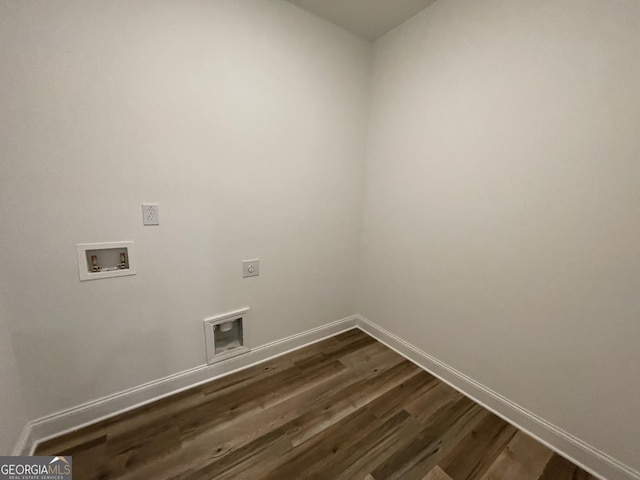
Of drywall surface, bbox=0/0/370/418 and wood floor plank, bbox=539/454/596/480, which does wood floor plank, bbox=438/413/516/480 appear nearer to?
wood floor plank, bbox=539/454/596/480

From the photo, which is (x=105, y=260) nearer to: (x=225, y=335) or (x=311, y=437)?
(x=225, y=335)

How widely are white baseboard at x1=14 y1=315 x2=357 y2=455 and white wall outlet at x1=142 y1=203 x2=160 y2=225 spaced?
974mm

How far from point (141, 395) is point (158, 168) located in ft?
4.35

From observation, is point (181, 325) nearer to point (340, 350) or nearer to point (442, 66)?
point (340, 350)

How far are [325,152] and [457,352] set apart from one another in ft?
5.57

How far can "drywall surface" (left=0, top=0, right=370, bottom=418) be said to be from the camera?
42.5 inches

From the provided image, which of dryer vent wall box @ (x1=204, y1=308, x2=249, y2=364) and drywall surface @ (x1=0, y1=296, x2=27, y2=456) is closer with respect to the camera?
drywall surface @ (x1=0, y1=296, x2=27, y2=456)

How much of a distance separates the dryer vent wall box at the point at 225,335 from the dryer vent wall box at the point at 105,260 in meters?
0.57

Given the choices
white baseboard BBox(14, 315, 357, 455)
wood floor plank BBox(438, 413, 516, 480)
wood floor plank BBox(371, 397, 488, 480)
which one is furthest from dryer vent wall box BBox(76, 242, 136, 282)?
wood floor plank BBox(438, 413, 516, 480)

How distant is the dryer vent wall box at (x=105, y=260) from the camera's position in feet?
4.01

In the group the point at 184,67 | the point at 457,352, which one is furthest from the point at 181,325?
the point at 457,352

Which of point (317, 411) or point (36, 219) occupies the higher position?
point (36, 219)

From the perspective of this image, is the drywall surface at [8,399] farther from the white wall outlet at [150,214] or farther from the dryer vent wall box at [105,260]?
the white wall outlet at [150,214]

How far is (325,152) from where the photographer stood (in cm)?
191
